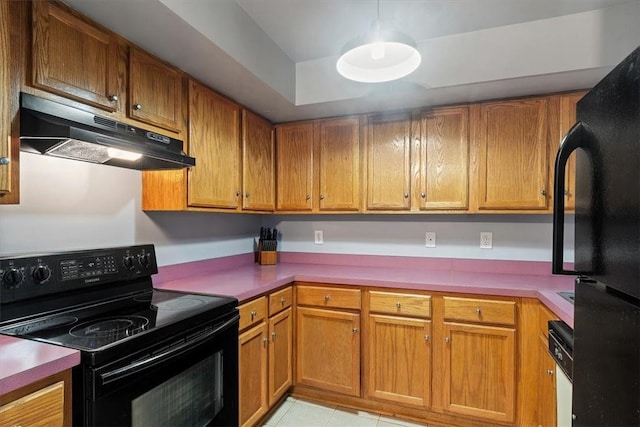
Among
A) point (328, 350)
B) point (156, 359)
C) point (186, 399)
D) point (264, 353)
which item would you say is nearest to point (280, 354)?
point (264, 353)

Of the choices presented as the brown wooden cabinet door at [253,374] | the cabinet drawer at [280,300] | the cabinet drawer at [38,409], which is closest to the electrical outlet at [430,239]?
the cabinet drawer at [280,300]

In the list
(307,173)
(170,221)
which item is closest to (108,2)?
(170,221)

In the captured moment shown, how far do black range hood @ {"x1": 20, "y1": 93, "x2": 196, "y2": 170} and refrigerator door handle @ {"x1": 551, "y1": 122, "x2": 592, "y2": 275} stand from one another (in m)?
Answer: 1.42

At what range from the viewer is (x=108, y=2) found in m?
1.23

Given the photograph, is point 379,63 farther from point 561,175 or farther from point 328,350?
point 328,350

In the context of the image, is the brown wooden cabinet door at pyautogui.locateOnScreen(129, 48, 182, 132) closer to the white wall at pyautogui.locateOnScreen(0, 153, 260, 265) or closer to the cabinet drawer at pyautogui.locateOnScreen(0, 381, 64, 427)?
the white wall at pyautogui.locateOnScreen(0, 153, 260, 265)

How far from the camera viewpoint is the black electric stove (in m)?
1.00

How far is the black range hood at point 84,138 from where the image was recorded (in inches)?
42.6

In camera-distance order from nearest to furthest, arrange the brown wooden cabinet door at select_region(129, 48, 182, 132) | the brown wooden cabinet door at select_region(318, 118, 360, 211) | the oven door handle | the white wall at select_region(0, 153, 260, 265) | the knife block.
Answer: the oven door handle
the white wall at select_region(0, 153, 260, 265)
the brown wooden cabinet door at select_region(129, 48, 182, 132)
the brown wooden cabinet door at select_region(318, 118, 360, 211)
the knife block

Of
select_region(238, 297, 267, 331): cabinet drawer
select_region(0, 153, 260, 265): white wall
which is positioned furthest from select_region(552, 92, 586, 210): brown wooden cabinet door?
select_region(0, 153, 260, 265): white wall

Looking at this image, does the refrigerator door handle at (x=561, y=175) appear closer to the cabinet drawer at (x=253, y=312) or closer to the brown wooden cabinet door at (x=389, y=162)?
the cabinet drawer at (x=253, y=312)

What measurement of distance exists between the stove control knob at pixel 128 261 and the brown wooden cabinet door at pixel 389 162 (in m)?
1.54

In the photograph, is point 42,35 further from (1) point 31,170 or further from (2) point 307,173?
(2) point 307,173

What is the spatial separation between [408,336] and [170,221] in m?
1.62
